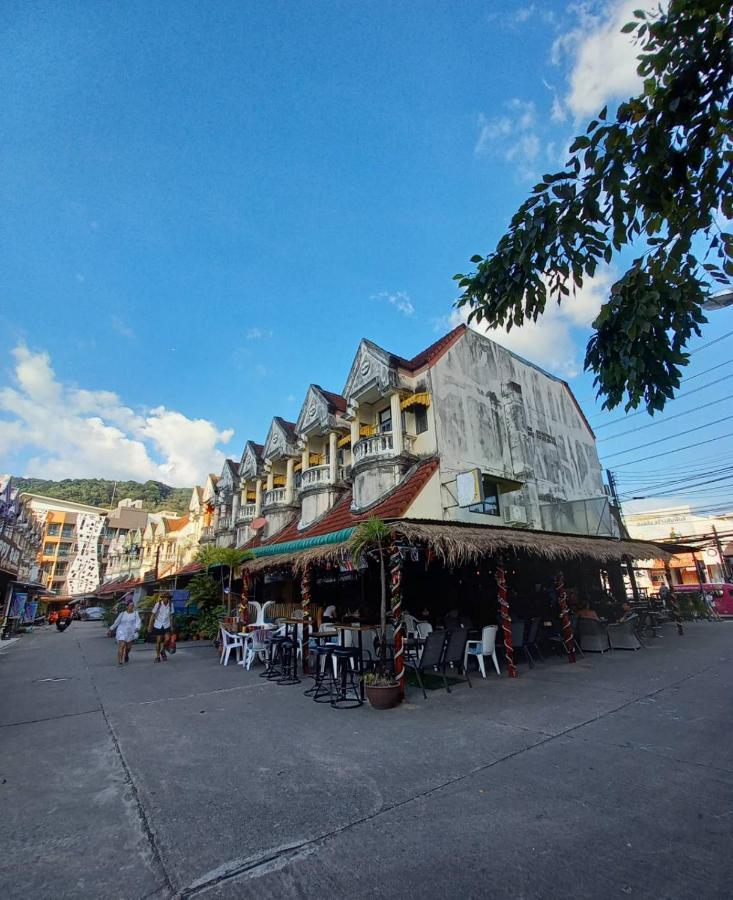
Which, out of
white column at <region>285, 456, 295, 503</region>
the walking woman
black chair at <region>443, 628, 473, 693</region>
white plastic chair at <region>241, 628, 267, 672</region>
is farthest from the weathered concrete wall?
the walking woman

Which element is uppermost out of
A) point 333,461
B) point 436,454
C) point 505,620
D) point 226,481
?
point 226,481

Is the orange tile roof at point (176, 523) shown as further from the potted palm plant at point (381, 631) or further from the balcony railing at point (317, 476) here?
the potted palm plant at point (381, 631)

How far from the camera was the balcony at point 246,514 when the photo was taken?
2525 centimetres

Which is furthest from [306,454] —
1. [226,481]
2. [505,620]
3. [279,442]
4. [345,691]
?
[345,691]

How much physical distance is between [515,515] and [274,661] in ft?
32.8

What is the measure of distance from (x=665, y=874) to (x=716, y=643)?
1387cm

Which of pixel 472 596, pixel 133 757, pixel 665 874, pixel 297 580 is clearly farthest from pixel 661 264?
pixel 297 580

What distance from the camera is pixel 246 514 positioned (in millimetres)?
25484

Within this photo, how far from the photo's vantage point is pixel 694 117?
3.23 meters

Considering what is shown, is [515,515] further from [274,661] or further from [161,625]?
[161,625]

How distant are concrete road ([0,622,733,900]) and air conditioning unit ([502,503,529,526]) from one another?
8.28 m

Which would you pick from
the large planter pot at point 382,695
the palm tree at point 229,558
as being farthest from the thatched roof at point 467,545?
the large planter pot at point 382,695

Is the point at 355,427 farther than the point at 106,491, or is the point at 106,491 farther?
the point at 106,491

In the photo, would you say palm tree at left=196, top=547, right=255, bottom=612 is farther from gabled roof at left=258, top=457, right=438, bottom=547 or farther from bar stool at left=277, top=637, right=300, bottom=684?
bar stool at left=277, top=637, right=300, bottom=684
